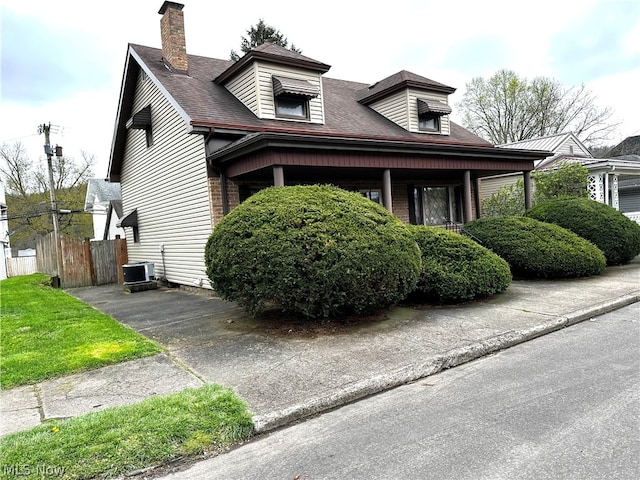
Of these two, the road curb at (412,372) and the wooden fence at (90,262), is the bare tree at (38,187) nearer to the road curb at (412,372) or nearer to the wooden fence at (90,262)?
the wooden fence at (90,262)

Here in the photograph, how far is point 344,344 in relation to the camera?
5352mm

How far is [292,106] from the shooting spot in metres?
11.8

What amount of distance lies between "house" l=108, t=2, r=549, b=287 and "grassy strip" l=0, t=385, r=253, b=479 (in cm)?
564

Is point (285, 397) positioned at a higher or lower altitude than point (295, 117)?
lower

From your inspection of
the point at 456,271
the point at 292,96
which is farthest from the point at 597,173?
the point at 292,96

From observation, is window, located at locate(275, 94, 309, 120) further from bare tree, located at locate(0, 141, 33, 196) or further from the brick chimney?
bare tree, located at locate(0, 141, 33, 196)

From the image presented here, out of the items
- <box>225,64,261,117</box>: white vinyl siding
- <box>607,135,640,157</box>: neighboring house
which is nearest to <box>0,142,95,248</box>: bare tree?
<box>225,64,261,117</box>: white vinyl siding

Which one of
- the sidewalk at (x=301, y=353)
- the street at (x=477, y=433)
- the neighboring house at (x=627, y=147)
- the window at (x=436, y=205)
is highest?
the neighboring house at (x=627, y=147)

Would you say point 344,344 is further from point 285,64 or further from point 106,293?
point 106,293

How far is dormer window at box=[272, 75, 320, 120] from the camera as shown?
36.6 feet

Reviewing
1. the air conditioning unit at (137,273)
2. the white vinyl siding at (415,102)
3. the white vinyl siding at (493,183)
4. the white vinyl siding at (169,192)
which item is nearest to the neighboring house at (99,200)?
the white vinyl siding at (169,192)

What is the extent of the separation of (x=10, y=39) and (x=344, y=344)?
576 centimetres

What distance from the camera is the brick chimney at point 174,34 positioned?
Result: 12.2 meters

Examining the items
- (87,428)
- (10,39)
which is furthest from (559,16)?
(87,428)
